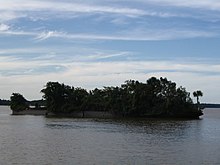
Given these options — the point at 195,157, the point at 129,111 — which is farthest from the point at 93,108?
the point at 195,157

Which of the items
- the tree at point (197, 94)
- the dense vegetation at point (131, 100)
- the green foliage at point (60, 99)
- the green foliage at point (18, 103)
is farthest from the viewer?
the green foliage at point (18, 103)

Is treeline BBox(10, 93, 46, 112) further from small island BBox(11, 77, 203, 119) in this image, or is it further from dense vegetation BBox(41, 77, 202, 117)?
dense vegetation BBox(41, 77, 202, 117)

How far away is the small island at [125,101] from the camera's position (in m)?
136

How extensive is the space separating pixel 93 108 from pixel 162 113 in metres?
29.3

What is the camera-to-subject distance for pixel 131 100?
141875 millimetres

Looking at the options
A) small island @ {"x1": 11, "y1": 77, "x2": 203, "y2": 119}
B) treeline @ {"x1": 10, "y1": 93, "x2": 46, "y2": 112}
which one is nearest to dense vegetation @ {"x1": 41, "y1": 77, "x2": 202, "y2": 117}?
small island @ {"x1": 11, "y1": 77, "x2": 203, "y2": 119}

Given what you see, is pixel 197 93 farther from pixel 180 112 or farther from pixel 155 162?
pixel 155 162

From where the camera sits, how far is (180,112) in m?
135

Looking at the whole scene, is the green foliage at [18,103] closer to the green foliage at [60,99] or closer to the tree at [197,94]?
the green foliage at [60,99]

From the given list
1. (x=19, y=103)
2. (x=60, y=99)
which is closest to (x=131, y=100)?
(x=60, y=99)

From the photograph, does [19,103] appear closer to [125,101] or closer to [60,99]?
[60,99]

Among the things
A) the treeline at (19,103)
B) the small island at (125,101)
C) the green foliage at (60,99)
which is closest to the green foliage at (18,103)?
the treeline at (19,103)

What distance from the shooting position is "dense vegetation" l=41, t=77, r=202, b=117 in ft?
446

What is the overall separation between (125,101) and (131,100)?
8.53 feet
